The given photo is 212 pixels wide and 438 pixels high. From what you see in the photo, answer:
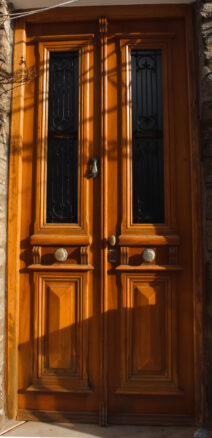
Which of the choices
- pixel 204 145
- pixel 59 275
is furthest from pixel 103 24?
pixel 59 275

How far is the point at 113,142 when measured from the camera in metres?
2.56

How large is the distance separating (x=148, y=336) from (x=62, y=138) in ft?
5.44

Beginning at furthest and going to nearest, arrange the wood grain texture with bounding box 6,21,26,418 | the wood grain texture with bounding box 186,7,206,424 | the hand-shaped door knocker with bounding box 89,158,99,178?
the hand-shaped door knocker with bounding box 89,158,99,178, the wood grain texture with bounding box 6,21,26,418, the wood grain texture with bounding box 186,7,206,424

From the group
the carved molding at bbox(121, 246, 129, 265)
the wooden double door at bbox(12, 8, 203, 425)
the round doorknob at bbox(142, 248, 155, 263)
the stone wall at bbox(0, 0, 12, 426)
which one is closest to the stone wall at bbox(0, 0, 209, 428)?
the stone wall at bbox(0, 0, 12, 426)

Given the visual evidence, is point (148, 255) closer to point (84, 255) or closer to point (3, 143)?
point (84, 255)

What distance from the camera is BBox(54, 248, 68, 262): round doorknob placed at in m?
2.47

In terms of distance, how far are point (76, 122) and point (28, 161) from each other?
0.49 meters

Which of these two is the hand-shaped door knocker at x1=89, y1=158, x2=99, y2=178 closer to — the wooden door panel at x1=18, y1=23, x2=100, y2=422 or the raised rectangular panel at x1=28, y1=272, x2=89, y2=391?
the wooden door panel at x1=18, y1=23, x2=100, y2=422

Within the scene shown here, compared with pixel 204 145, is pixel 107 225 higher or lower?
lower

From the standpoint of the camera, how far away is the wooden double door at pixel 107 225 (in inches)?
94.2

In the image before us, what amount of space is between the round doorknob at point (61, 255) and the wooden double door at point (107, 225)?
0.01 m

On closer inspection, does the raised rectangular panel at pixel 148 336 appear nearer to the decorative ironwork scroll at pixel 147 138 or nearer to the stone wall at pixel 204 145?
the stone wall at pixel 204 145

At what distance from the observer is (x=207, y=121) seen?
7.77 feet

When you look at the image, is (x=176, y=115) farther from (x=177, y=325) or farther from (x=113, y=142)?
(x=177, y=325)
